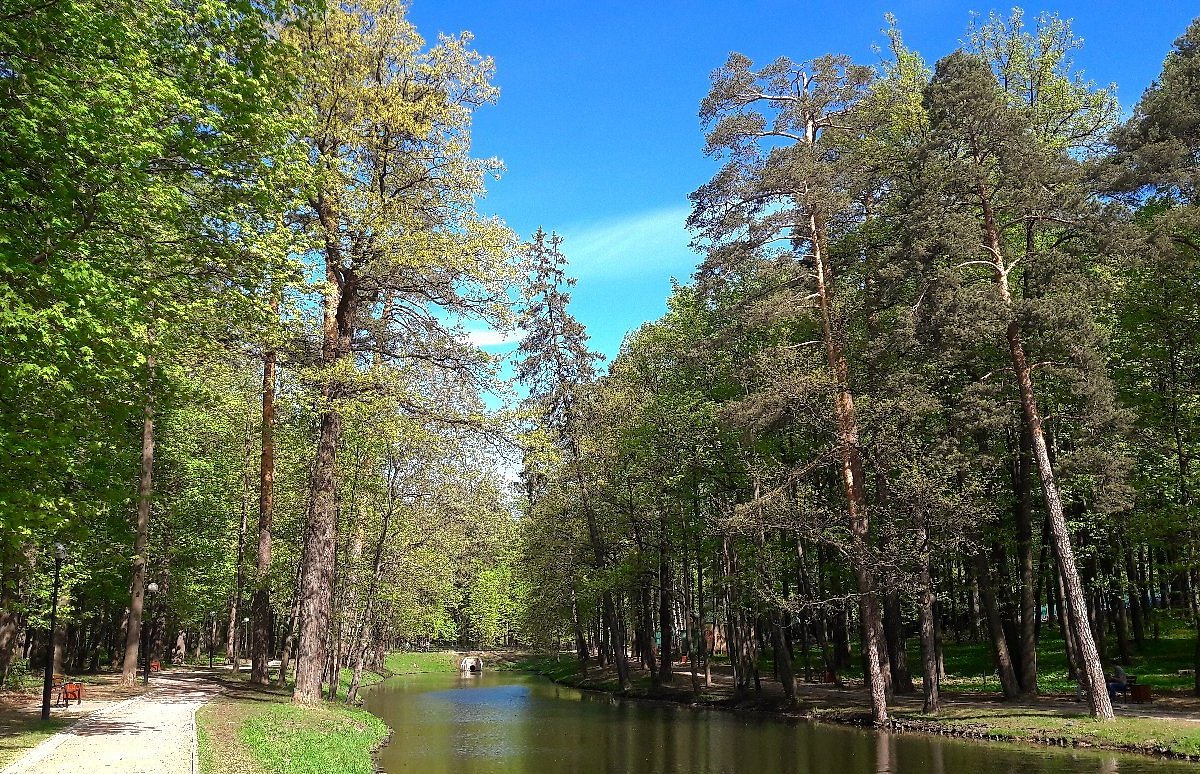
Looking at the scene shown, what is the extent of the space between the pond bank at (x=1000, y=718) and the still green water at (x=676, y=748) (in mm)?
683

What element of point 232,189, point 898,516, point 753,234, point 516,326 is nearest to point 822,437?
point 898,516

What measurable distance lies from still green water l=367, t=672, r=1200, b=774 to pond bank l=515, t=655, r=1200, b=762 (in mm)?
683

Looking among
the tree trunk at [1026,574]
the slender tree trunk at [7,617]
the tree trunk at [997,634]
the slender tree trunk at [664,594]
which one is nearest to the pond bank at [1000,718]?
the tree trunk at [997,634]

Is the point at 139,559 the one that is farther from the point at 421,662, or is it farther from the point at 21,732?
the point at 421,662

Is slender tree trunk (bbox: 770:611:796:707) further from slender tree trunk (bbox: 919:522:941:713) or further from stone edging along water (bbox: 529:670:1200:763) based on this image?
slender tree trunk (bbox: 919:522:941:713)

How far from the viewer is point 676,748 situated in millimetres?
20016

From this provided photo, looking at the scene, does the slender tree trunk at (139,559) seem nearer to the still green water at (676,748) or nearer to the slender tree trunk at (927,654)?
the still green water at (676,748)

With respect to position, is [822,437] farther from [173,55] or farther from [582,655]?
[582,655]

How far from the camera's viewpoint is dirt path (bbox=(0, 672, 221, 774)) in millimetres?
11867

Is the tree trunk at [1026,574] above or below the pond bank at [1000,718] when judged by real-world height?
above

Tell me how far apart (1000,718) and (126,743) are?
20.0 m

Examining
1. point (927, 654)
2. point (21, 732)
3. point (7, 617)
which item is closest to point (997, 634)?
point (927, 654)

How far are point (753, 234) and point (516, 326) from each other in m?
8.17

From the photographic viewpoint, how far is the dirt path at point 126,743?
38.9 ft
